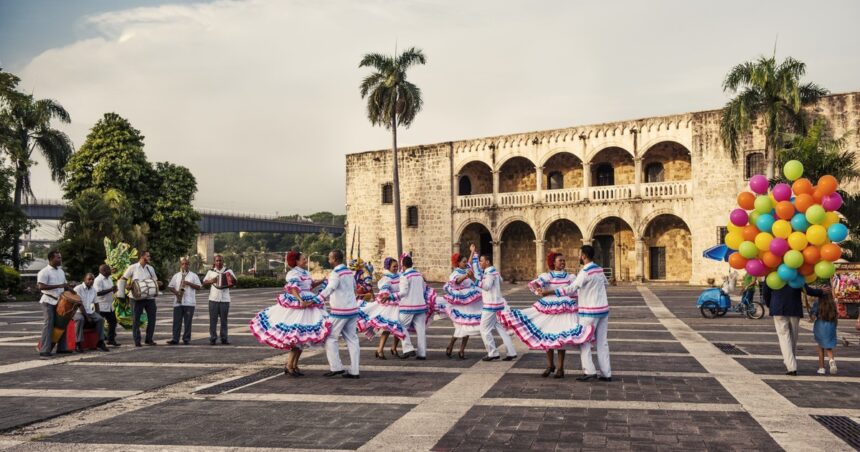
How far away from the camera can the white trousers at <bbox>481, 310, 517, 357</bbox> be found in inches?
435

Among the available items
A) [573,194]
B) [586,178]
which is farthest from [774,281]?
[573,194]

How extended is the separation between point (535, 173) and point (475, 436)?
3419 cm

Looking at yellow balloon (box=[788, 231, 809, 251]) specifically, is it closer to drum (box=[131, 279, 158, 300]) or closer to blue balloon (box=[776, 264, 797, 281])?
blue balloon (box=[776, 264, 797, 281])

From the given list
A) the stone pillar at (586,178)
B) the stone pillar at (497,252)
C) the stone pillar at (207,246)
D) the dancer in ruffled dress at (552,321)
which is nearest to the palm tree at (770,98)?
the stone pillar at (586,178)

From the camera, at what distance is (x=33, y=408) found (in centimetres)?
768

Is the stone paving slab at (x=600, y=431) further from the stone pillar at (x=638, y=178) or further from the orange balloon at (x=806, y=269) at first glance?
the stone pillar at (x=638, y=178)

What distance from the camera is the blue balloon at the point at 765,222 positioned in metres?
9.25

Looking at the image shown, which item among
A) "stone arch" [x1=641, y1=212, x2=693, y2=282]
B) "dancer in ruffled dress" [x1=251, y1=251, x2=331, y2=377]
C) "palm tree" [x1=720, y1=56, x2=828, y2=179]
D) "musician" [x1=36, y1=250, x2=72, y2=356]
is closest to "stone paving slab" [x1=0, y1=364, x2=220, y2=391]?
"dancer in ruffled dress" [x1=251, y1=251, x2=331, y2=377]

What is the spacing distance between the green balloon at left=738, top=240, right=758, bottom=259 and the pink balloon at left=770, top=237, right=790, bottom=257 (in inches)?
9.6

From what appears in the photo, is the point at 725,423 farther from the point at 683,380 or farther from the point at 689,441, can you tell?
the point at 683,380

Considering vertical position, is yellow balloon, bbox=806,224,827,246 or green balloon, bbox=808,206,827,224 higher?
green balloon, bbox=808,206,827,224

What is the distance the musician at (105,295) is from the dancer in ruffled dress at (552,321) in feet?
24.6

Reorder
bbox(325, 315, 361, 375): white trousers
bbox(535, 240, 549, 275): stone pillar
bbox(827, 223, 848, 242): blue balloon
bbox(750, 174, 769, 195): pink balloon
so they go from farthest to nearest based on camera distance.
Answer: bbox(535, 240, 549, 275): stone pillar, bbox(750, 174, 769, 195): pink balloon, bbox(325, 315, 361, 375): white trousers, bbox(827, 223, 848, 242): blue balloon

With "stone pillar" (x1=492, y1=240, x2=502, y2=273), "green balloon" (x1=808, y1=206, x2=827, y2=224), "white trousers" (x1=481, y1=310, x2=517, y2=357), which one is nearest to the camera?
"green balloon" (x1=808, y1=206, x2=827, y2=224)
